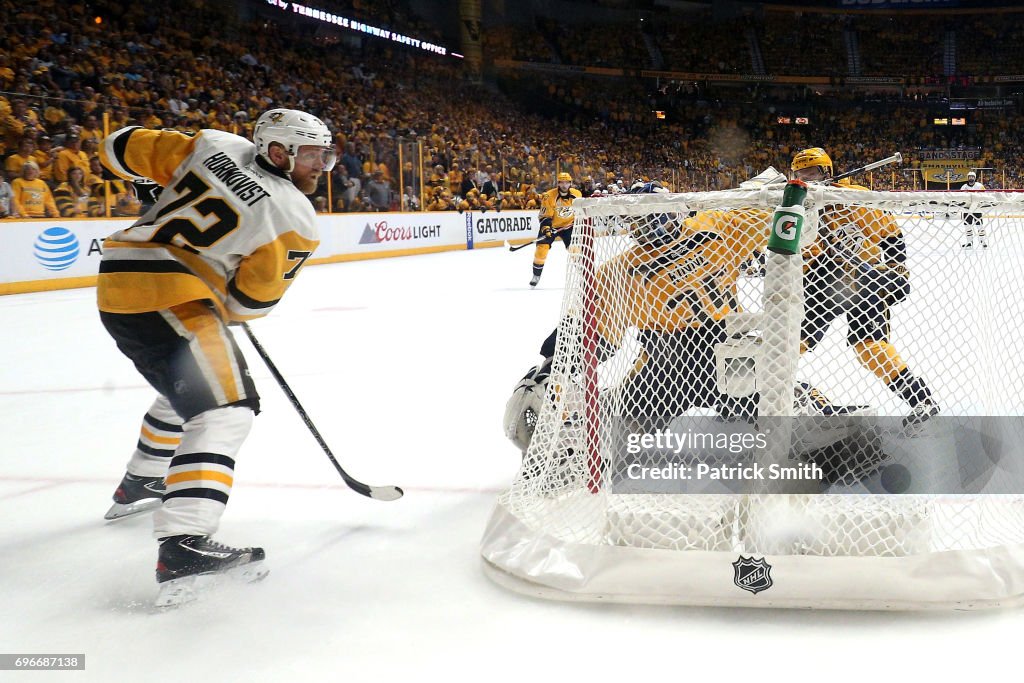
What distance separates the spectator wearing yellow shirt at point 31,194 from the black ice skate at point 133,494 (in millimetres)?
6462

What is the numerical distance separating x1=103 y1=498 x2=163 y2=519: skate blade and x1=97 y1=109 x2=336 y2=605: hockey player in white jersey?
0.50 metres

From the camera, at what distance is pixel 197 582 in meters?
1.72

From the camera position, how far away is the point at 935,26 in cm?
3106

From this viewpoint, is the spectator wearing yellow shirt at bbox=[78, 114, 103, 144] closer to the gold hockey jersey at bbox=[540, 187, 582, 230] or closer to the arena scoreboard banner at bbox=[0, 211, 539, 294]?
the arena scoreboard banner at bbox=[0, 211, 539, 294]

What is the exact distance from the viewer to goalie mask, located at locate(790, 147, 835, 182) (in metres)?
3.05

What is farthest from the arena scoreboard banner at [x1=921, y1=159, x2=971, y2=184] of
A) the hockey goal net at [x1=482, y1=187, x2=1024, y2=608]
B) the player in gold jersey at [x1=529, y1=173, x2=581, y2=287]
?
the hockey goal net at [x1=482, y1=187, x2=1024, y2=608]

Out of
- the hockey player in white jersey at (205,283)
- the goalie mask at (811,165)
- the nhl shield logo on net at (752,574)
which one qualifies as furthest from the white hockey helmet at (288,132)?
the goalie mask at (811,165)

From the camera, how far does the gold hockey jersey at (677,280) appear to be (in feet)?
6.28

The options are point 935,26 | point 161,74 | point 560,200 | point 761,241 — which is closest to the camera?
point 761,241

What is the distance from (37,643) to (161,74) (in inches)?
463

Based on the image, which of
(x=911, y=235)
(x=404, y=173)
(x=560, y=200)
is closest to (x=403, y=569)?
(x=911, y=235)

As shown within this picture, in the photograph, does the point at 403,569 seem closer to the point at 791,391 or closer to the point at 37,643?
the point at 37,643

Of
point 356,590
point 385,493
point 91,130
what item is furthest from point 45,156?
point 356,590

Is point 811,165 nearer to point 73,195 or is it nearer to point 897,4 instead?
point 73,195
